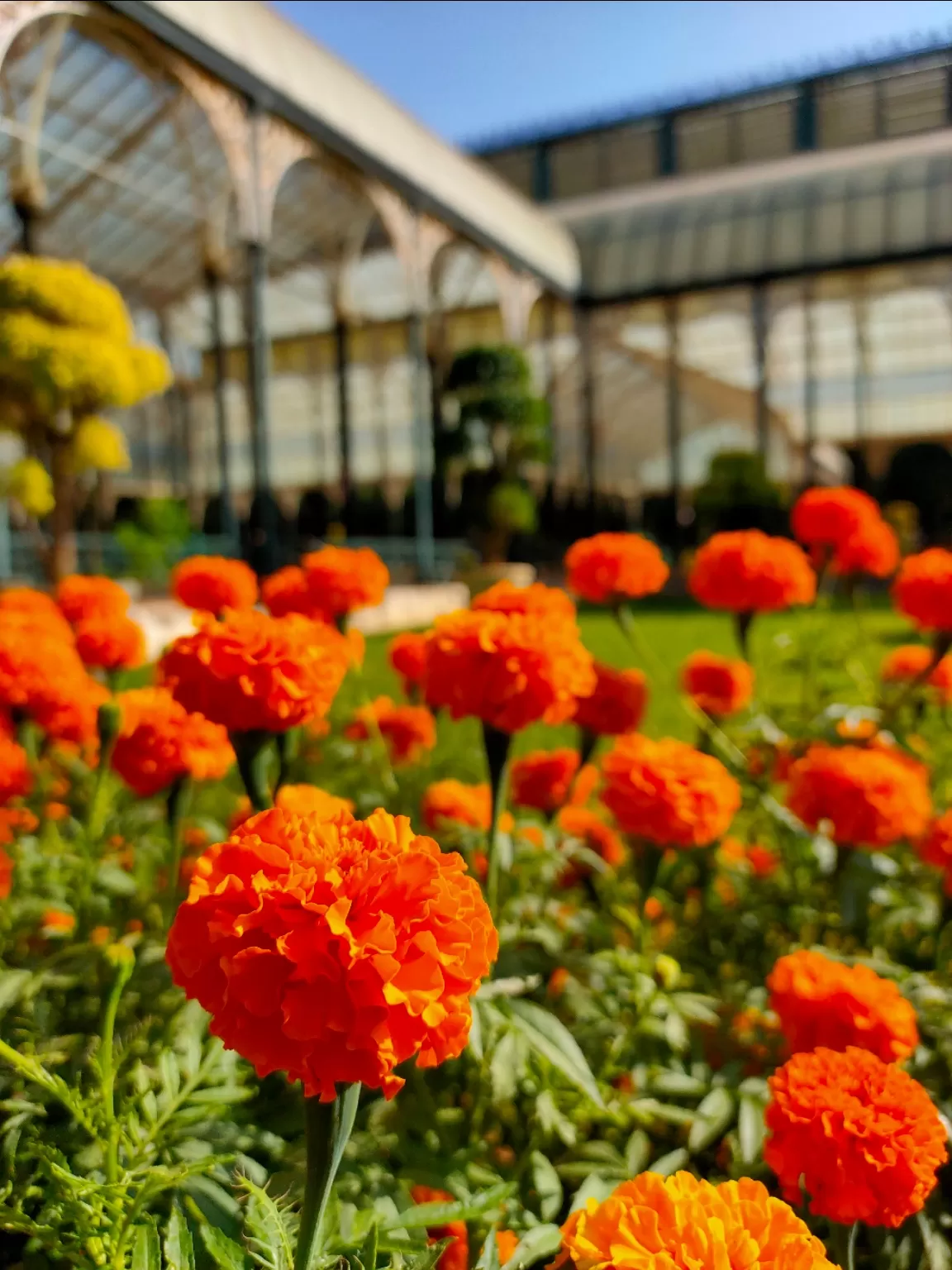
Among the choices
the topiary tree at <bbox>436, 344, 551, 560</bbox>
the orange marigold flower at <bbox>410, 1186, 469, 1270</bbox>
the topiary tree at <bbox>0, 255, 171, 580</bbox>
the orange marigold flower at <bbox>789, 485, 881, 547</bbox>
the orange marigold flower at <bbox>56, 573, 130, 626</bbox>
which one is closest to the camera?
the orange marigold flower at <bbox>410, 1186, 469, 1270</bbox>

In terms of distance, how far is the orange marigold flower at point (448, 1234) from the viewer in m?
0.77

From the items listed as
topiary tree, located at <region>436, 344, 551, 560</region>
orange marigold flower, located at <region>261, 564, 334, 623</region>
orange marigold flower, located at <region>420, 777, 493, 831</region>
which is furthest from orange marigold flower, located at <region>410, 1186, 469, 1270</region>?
topiary tree, located at <region>436, 344, 551, 560</region>

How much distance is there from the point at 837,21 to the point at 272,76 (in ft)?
25.3

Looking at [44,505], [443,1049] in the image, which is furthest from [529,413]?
[443,1049]

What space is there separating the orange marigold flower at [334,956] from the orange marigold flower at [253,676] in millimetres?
358

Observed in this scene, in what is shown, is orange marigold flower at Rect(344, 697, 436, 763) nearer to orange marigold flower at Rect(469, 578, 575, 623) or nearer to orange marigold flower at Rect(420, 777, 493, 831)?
orange marigold flower at Rect(420, 777, 493, 831)

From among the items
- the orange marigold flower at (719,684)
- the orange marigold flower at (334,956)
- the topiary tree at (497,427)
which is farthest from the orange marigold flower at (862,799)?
the topiary tree at (497,427)

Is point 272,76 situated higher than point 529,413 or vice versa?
point 272,76

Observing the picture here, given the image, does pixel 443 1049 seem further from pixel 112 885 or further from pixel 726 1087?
pixel 112 885

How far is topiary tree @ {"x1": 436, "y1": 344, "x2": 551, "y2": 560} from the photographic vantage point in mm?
11695

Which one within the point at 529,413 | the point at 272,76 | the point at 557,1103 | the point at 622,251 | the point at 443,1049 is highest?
the point at 622,251

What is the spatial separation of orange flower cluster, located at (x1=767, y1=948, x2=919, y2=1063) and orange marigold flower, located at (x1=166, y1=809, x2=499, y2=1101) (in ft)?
1.50

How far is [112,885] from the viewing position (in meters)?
1.21

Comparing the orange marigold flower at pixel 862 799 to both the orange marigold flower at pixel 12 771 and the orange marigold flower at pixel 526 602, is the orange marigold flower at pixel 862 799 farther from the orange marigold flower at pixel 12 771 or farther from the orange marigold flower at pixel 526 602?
the orange marigold flower at pixel 12 771
